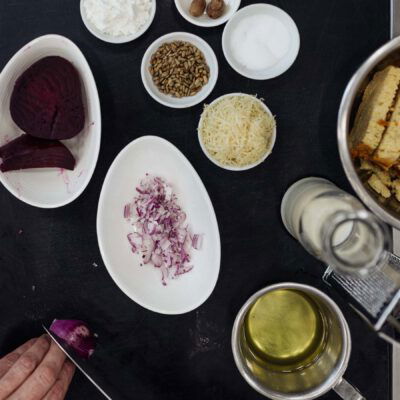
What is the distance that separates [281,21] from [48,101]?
2.13 ft

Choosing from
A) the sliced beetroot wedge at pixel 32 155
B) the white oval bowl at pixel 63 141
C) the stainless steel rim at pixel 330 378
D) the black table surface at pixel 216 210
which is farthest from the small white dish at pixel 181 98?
the stainless steel rim at pixel 330 378

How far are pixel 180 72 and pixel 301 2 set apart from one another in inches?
15.5

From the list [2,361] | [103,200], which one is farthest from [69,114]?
[2,361]

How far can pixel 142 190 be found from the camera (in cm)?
134

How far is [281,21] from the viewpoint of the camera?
1316 mm

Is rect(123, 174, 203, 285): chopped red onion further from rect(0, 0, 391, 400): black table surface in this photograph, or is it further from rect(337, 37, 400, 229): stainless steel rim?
rect(337, 37, 400, 229): stainless steel rim

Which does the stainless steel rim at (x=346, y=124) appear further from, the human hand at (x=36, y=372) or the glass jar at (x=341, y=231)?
the human hand at (x=36, y=372)

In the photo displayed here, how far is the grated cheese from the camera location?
1.24m

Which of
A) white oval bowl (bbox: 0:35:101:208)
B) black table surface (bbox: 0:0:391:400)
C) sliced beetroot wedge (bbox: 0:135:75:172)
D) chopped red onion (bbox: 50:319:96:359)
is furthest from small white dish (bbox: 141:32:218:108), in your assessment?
chopped red onion (bbox: 50:319:96:359)

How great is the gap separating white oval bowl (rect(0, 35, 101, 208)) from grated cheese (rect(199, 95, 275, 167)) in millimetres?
289

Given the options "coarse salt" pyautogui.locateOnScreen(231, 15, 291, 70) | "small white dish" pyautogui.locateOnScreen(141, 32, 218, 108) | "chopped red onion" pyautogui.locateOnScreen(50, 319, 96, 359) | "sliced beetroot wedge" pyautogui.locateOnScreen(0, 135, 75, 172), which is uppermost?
"coarse salt" pyautogui.locateOnScreen(231, 15, 291, 70)

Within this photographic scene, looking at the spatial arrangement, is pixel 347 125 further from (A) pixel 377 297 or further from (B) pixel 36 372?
(B) pixel 36 372

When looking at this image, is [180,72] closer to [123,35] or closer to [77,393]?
[123,35]

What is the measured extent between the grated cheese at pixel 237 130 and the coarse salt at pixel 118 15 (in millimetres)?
296
